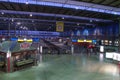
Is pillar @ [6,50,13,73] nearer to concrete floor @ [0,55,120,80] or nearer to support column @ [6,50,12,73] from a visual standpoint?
support column @ [6,50,12,73]

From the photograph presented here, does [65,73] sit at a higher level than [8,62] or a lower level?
lower

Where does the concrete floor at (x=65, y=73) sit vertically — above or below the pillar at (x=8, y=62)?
below

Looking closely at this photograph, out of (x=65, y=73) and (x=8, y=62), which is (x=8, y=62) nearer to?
(x=8, y=62)

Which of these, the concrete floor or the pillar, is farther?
the pillar

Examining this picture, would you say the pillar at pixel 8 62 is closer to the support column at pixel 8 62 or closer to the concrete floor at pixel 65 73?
the support column at pixel 8 62

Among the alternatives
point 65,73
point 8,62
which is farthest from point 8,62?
point 65,73

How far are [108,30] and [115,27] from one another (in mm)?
3105

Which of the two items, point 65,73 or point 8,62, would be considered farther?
point 8,62

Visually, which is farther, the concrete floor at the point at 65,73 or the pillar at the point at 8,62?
the pillar at the point at 8,62

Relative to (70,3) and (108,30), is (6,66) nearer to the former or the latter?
(70,3)

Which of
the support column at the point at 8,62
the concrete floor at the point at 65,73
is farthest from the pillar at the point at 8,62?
the concrete floor at the point at 65,73

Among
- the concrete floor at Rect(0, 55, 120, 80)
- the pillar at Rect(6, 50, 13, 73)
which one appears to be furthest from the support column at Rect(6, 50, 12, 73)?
the concrete floor at Rect(0, 55, 120, 80)

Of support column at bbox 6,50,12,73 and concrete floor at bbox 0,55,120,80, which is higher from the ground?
support column at bbox 6,50,12,73

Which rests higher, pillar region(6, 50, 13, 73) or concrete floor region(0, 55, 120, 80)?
pillar region(6, 50, 13, 73)
